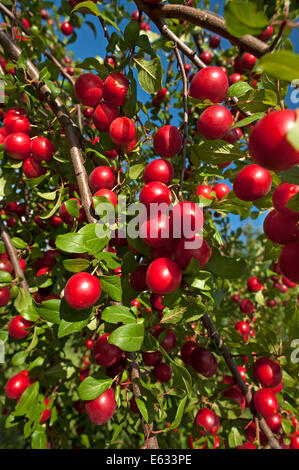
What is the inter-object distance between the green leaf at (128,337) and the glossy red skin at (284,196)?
1.79 feet

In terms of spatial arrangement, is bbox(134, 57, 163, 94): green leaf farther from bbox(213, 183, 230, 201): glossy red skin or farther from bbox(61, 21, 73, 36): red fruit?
bbox(61, 21, 73, 36): red fruit

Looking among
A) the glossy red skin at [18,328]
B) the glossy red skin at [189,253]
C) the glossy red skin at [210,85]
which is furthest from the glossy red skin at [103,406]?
the glossy red skin at [210,85]

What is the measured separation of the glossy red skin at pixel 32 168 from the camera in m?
1.31

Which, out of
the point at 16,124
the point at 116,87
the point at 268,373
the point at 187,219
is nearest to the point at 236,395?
the point at 268,373

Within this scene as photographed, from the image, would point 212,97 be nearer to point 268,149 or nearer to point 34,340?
point 268,149

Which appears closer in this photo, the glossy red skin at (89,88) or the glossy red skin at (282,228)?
the glossy red skin at (282,228)

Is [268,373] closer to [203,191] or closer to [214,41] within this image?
[203,191]

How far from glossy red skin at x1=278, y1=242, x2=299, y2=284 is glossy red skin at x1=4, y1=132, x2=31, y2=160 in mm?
1144

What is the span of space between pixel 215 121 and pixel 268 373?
116cm

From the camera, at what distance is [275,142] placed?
1.82 ft

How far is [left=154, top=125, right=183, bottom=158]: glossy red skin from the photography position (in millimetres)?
978

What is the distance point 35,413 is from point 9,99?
5.11ft

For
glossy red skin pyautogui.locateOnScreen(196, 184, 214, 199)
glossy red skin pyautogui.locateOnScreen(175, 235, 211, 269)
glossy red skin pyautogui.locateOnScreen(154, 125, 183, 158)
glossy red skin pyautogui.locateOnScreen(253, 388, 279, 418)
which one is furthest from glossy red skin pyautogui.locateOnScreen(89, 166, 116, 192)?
glossy red skin pyautogui.locateOnScreen(253, 388, 279, 418)

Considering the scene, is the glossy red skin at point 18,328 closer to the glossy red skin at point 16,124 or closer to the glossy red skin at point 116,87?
the glossy red skin at point 16,124
